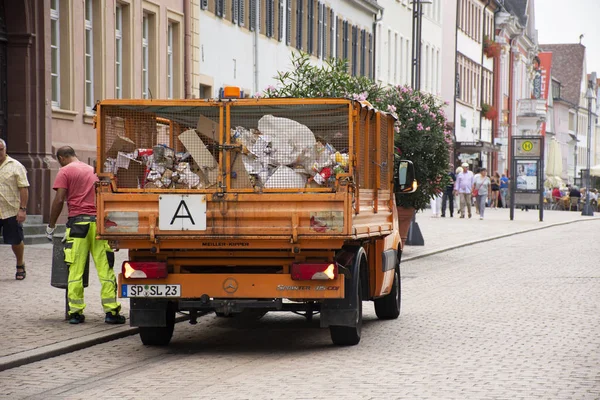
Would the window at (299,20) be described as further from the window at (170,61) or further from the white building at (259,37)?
the window at (170,61)

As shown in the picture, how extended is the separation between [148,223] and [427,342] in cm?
274

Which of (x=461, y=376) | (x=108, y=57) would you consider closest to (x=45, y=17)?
(x=108, y=57)

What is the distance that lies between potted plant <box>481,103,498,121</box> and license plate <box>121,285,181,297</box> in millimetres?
69599

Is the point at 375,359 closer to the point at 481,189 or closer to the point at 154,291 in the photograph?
the point at 154,291

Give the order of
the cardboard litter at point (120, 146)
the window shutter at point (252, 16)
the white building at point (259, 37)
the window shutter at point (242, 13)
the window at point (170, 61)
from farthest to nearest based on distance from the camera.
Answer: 1. the window shutter at point (252, 16)
2. the window shutter at point (242, 13)
3. the white building at point (259, 37)
4. the window at point (170, 61)
5. the cardboard litter at point (120, 146)

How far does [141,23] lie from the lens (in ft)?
99.1

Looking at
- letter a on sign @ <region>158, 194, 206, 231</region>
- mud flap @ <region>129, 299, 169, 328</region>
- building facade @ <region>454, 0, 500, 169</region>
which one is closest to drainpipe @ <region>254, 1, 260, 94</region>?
mud flap @ <region>129, 299, 169, 328</region>

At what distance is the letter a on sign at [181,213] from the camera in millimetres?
10812

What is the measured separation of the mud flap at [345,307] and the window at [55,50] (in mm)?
15639

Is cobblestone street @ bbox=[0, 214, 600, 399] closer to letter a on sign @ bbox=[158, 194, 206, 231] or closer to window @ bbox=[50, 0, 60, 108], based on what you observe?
letter a on sign @ bbox=[158, 194, 206, 231]

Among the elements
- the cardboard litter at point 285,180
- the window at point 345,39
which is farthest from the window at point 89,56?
the window at point 345,39

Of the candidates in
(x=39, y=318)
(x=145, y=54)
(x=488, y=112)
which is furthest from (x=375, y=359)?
(x=488, y=112)

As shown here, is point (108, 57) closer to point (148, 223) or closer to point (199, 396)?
point (148, 223)

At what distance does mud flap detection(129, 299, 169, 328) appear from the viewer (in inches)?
445
